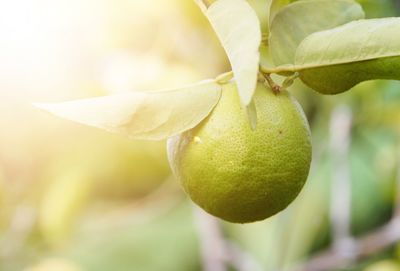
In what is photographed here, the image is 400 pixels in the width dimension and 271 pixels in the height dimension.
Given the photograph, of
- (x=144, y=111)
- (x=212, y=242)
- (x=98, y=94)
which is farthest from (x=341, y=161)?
(x=144, y=111)

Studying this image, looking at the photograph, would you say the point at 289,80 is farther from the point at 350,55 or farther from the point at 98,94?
the point at 98,94

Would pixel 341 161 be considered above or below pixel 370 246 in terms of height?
above

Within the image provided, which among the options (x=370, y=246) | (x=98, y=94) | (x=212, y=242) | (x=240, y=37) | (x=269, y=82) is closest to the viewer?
(x=240, y=37)

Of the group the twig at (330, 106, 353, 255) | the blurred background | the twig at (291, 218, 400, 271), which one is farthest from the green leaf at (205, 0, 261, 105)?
the twig at (291, 218, 400, 271)

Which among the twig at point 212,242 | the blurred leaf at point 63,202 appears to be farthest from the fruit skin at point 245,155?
the blurred leaf at point 63,202

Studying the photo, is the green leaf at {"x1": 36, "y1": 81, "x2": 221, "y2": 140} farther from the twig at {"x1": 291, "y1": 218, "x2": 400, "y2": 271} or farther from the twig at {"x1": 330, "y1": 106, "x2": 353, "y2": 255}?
the twig at {"x1": 291, "y1": 218, "x2": 400, "y2": 271}

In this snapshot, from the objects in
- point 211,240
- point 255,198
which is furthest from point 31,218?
point 255,198

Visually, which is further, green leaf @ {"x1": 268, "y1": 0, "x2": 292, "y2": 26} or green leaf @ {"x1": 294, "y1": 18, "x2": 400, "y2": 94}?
green leaf @ {"x1": 268, "y1": 0, "x2": 292, "y2": 26}

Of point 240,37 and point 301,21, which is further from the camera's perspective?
point 301,21
